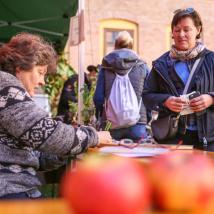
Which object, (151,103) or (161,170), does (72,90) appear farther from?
(161,170)

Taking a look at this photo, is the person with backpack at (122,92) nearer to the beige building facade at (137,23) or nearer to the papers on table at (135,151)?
the papers on table at (135,151)

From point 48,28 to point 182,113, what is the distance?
4.43 m

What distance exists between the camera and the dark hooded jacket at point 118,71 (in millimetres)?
4324

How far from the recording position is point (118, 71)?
14.3ft

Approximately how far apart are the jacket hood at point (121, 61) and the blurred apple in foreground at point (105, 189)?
3.64 meters

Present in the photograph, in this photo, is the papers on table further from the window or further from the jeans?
the window

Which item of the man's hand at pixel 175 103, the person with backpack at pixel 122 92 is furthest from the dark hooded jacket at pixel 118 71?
the man's hand at pixel 175 103

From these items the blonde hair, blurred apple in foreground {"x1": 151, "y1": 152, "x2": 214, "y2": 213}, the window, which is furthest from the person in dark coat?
the window

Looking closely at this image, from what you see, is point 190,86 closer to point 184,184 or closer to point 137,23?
point 184,184

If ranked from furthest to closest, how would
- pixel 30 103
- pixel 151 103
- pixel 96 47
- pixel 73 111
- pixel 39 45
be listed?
pixel 96 47 → pixel 73 111 → pixel 151 103 → pixel 39 45 → pixel 30 103

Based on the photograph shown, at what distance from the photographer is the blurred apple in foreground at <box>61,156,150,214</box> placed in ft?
2.19

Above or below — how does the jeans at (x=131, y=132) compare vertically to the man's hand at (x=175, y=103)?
below

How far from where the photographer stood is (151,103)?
2.98m

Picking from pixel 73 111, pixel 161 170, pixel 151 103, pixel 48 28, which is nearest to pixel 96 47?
pixel 48 28
